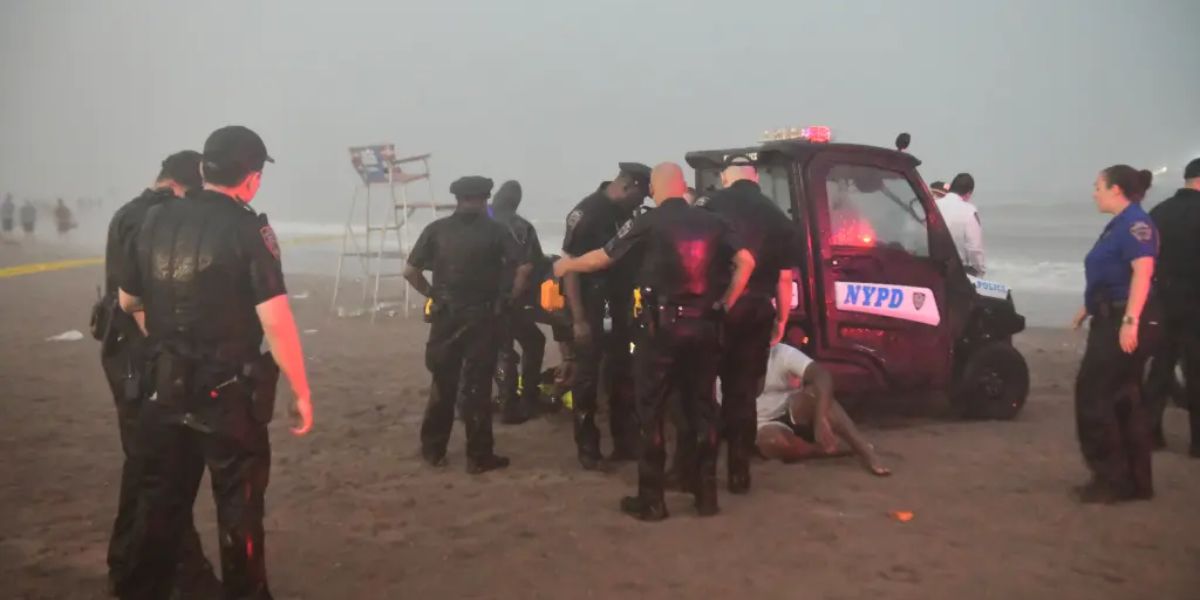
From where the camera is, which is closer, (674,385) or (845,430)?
(674,385)

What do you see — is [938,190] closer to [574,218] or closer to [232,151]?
[574,218]

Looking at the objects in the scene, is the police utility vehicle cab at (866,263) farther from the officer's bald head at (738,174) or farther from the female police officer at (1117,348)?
the female police officer at (1117,348)

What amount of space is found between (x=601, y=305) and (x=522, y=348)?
5.44ft

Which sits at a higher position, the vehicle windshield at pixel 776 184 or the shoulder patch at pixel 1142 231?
the vehicle windshield at pixel 776 184

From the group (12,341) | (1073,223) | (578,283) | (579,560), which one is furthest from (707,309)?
(1073,223)

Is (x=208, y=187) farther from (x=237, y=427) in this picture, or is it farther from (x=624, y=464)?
(x=624, y=464)

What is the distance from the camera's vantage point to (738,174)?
555cm

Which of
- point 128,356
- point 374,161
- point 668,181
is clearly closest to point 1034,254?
point 374,161

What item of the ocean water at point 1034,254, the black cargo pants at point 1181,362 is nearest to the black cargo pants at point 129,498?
the black cargo pants at point 1181,362

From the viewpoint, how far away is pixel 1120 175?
5.17m

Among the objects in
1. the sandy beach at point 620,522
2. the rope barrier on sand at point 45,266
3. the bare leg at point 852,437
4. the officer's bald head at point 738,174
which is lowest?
the sandy beach at point 620,522

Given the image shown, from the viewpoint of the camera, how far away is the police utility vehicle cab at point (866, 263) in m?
6.45

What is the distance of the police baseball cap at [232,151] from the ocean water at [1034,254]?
42.5ft

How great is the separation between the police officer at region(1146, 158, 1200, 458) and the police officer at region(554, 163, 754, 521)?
3.03 metres
